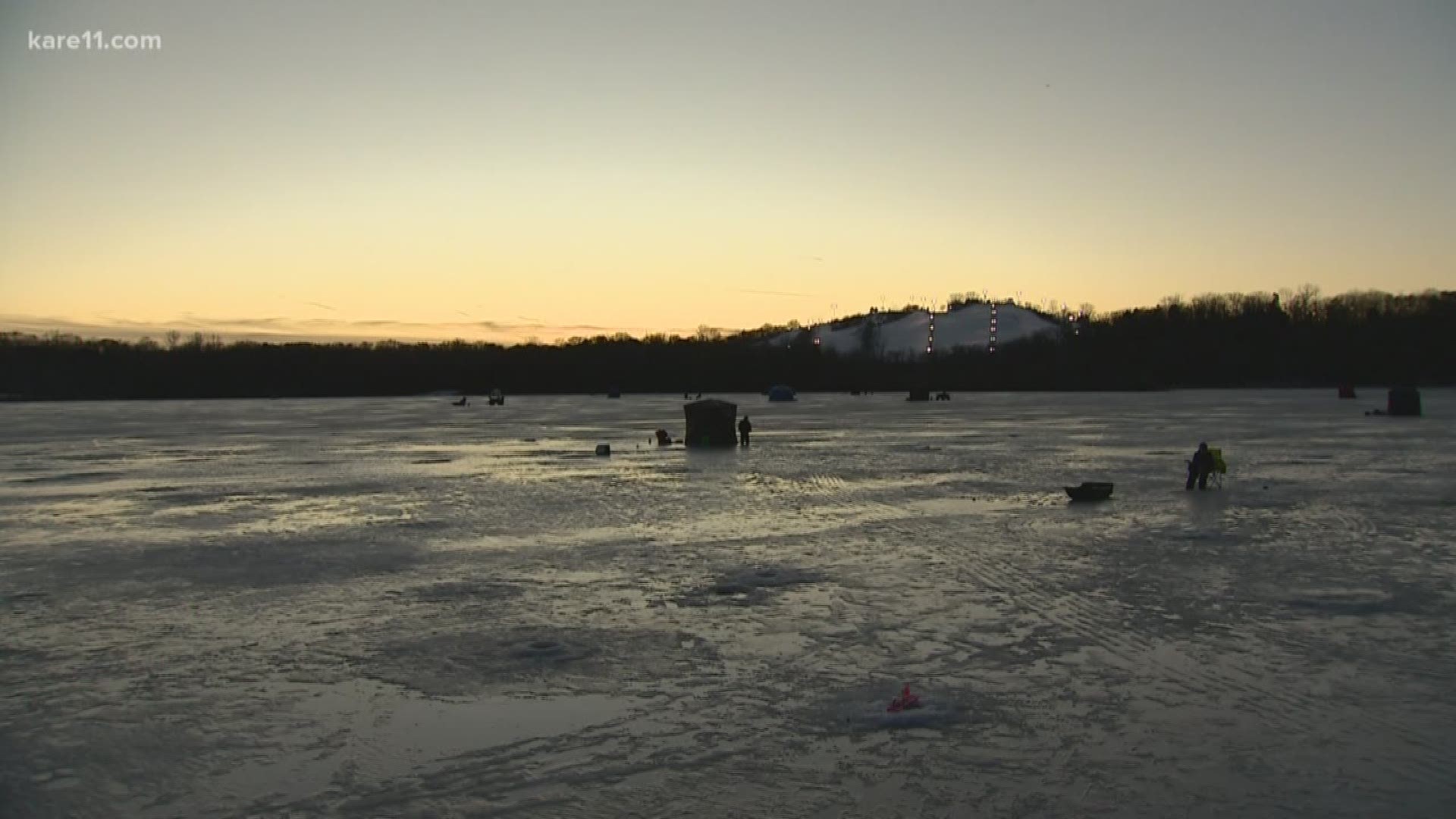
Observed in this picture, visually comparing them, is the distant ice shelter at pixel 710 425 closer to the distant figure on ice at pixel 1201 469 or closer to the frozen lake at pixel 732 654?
the frozen lake at pixel 732 654

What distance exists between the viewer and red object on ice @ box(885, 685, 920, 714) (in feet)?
21.7

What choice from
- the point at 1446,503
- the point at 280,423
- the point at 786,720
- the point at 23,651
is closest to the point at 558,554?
the point at 23,651

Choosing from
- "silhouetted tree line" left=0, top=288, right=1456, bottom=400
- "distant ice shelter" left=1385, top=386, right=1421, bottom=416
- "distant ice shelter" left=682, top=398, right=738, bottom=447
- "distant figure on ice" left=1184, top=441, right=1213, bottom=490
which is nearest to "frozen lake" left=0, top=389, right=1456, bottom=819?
"distant figure on ice" left=1184, top=441, right=1213, bottom=490

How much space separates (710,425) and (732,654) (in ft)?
82.3

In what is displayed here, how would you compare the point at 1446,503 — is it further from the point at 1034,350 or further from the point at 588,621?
the point at 1034,350

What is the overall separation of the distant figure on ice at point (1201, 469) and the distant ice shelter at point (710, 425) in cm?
1541

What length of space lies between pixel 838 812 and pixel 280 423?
56.8 meters

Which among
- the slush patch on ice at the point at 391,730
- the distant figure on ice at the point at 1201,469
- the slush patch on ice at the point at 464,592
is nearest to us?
the slush patch on ice at the point at 391,730

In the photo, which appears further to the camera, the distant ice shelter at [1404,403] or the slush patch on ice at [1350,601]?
the distant ice shelter at [1404,403]

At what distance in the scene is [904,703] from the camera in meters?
6.69

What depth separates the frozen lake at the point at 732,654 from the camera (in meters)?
5.46

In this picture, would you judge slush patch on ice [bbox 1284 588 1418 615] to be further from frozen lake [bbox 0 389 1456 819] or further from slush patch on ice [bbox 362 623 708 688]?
slush patch on ice [bbox 362 623 708 688]

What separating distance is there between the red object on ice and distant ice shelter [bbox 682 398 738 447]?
2608 centimetres

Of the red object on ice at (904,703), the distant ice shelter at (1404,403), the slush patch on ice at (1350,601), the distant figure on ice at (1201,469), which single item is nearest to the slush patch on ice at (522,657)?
the red object on ice at (904,703)
